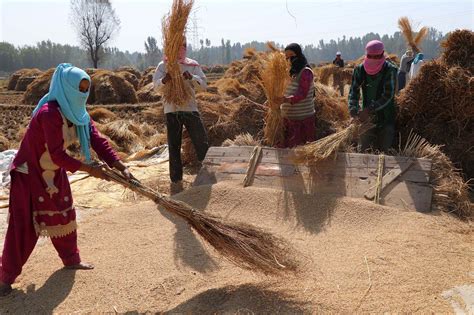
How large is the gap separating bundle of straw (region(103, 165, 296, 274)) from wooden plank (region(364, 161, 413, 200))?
1325 mm

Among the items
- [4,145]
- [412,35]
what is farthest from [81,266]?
[412,35]

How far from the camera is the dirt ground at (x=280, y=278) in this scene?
237cm

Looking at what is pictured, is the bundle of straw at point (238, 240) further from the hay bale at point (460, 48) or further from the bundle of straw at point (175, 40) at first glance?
the hay bale at point (460, 48)

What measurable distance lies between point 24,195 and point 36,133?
0.39 meters

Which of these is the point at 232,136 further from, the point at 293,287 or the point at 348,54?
the point at 348,54

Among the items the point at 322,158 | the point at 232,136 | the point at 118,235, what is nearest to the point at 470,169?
the point at 322,158

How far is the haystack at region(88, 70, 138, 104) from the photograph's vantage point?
13.2 meters

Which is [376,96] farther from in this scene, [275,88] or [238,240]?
[238,240]

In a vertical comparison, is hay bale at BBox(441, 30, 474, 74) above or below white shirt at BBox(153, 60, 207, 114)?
above

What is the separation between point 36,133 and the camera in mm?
2566

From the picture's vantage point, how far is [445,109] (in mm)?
4465

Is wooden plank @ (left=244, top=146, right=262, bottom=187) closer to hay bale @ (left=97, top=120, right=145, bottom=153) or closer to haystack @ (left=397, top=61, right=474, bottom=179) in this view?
haystack @ (left=397, top=61, right=474, bottom=179)

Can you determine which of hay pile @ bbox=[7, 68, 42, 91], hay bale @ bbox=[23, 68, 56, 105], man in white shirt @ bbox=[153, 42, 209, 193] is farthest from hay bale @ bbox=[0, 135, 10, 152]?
hay pile @ bbox=[7, 68, 42, 91]

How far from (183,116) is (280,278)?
2343 mm
